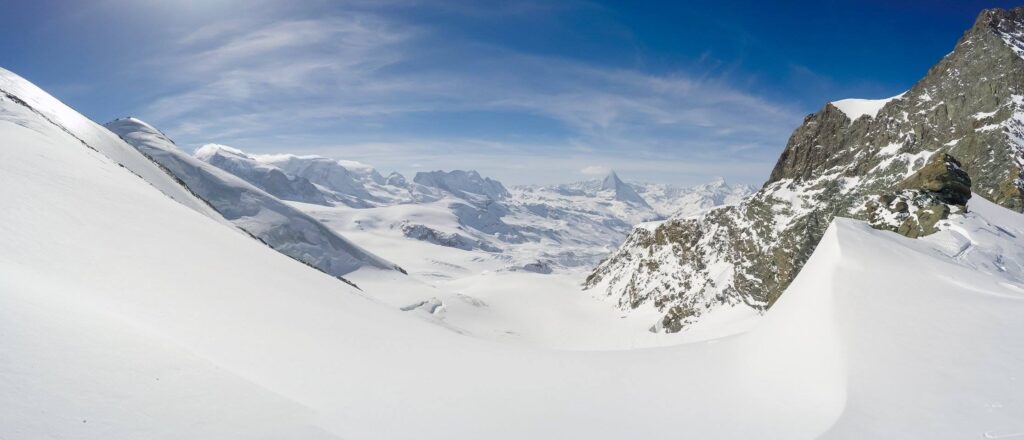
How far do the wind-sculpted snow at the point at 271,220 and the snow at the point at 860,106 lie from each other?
8212 cm

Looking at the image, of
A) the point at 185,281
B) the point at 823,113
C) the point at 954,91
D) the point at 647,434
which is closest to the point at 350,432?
the point at 647,434

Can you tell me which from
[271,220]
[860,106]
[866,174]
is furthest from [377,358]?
[271,220]

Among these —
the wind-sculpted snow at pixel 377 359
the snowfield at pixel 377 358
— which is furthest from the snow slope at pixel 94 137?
the wind-sculpted snow at pixel 377 359

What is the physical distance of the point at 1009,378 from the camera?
684 cm

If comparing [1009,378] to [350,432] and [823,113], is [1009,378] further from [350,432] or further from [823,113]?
[823,113]

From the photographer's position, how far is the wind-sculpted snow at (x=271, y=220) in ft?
285

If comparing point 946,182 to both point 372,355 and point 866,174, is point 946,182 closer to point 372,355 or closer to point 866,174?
point 866,174

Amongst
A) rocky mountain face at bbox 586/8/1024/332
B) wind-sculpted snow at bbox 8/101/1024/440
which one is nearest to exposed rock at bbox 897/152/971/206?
rocky mountain face at bbox 586/8/1024/332

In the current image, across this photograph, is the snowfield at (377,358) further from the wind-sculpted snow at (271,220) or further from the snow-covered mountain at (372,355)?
the wind-sculpted snow at (271,220)

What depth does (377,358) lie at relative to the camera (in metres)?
8.57

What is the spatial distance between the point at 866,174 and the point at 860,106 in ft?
47.3

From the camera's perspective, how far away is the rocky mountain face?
117ft

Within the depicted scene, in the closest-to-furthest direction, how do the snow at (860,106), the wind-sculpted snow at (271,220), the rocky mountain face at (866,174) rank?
the rocky mountain face at (866,174)
the snow at (860,106)
the wind-sculpted snow at (271,220)

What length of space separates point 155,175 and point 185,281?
27.3 m
